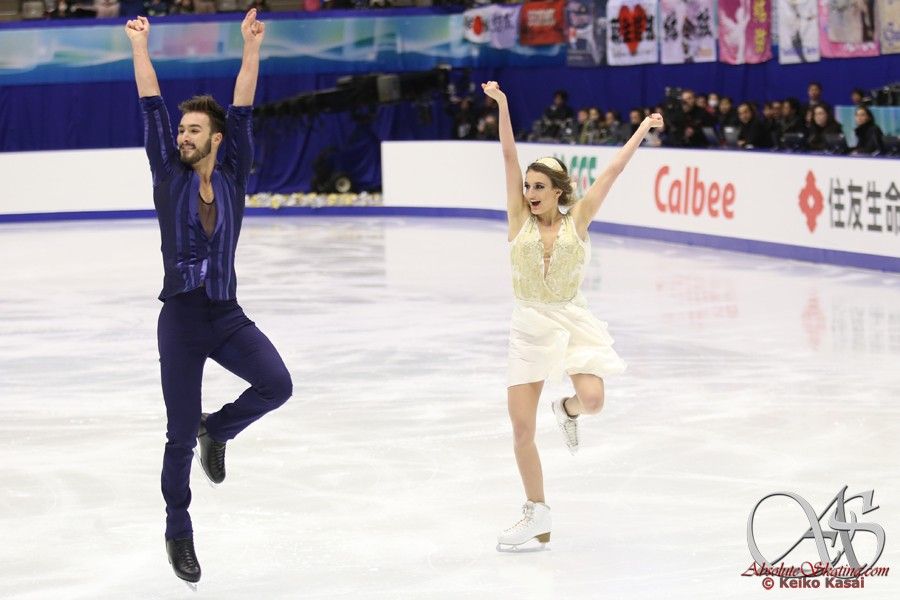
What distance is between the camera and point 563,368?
5305 mm

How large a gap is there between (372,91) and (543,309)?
1954 centimetres

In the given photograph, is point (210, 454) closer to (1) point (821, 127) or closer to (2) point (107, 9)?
(1) point (821, 127)

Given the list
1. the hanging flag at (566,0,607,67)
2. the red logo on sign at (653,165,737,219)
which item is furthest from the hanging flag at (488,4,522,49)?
the red logo on sign at (653,165,737,219)

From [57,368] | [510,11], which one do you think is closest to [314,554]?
[57,368]

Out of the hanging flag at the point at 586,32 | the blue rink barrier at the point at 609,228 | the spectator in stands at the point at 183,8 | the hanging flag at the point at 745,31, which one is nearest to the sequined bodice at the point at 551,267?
the blue rink barrier at the point at 609,228

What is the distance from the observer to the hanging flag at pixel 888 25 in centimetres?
1561

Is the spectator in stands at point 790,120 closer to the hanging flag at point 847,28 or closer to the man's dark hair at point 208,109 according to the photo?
the hanging flag at point 847,28

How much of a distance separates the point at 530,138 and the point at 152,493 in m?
15.3

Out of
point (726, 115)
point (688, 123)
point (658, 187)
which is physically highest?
point (726, 115)

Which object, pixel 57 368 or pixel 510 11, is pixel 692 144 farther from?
pixel 57 368

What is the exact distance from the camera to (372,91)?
24.5 metres

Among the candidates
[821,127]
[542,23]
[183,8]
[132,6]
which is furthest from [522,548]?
[132,6]

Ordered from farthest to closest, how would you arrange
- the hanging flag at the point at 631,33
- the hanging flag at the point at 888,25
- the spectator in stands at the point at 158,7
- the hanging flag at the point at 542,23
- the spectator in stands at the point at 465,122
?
the spectator in stands at the point at 158,7 < the spectator in stands at the point at 465,122 < the hanging flag at the point at 542,23 < the hanging flag at the point at 631,33 < the hanging flag at the point at 888,25

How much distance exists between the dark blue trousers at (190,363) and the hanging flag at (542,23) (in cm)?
1790
